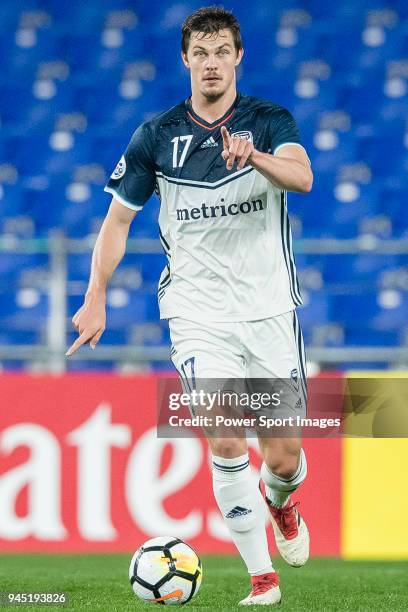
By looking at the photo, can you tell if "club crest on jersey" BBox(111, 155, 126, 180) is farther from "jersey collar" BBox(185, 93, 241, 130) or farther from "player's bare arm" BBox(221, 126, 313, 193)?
"player's bare arm" BBox(221, 126, 313, 193)

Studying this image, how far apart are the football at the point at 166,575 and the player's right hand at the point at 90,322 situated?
805 mm

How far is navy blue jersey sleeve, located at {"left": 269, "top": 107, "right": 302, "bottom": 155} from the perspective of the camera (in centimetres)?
420

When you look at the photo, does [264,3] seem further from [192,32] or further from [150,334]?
[192,32]

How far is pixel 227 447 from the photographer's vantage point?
411 centimetres

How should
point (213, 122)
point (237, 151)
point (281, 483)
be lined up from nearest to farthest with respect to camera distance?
point (237, 151)
point (213, 122)
point (281, 483)

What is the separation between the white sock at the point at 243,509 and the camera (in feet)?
13.6

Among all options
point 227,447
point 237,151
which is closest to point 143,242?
point 227,447

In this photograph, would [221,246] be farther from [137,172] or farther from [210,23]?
[210,23]

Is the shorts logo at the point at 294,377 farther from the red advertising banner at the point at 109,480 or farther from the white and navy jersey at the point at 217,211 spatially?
the red advertising banner at the point at 109,480

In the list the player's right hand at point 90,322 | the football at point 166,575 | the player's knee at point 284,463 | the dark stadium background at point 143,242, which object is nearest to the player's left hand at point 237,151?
the player's right hand at point 90,322

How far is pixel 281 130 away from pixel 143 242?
9.63 feet

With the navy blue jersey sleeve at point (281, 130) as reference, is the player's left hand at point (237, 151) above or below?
below

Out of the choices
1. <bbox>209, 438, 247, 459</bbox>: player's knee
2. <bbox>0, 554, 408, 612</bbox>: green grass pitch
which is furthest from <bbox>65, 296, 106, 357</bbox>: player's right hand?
<bbox>0, 554, 408, 612</bbox>: green grass pitch

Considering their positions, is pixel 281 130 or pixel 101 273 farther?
pixel 101 273
